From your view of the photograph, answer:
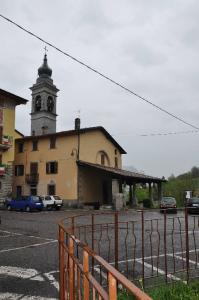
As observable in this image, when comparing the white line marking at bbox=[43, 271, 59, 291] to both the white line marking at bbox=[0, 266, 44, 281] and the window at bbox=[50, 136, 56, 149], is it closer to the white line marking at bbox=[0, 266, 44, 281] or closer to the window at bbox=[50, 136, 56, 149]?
the white line marking at bbox=[0, 266, 44, 281]

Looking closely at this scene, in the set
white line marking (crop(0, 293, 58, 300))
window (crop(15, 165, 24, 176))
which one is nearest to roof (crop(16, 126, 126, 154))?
window (crop(15, 165, 24, 176))

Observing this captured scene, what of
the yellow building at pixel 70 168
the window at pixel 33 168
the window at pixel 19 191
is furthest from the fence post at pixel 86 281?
the window at pixel 19 191

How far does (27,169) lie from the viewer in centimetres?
4391

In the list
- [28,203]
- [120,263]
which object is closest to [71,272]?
[120,263]

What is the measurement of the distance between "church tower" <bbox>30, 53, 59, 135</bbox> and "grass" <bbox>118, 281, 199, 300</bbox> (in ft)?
166

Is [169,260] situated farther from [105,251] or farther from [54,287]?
[54,287]

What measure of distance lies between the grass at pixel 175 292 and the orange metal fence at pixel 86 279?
3.53 ft

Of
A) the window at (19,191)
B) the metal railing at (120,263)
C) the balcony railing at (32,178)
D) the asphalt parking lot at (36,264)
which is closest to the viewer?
the metal railing at (120,263)

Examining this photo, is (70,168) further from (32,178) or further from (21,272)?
(21,272)

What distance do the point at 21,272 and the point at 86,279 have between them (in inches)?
203

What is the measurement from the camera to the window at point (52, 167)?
41.2 m

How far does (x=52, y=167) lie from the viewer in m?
41.6

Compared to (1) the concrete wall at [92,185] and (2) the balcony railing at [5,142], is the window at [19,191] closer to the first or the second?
(2) the balcony railing at [5,142]

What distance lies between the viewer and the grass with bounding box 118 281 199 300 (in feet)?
16.4
